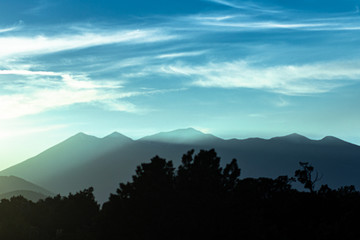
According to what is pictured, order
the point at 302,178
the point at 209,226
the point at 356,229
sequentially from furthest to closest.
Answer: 1. the point at 302,178
2. the point at 356,229
3. the point at 209,226

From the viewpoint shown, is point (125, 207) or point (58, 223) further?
point (58, 223)

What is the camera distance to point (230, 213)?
4434 cm

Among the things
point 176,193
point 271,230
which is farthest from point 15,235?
point 271,230

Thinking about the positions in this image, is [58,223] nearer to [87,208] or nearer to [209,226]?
[87,208]

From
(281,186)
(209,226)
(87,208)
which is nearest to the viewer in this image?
(209,226)

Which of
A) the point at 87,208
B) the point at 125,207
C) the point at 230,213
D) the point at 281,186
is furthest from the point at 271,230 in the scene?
the point at 87,208

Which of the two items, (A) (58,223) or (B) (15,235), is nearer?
(B) (15,235)

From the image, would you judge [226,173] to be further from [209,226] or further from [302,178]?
[302,178]

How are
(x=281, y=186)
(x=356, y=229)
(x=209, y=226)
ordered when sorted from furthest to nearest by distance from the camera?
(x=281, y=186) < (x=356, y=229) < (x=209, y=226)

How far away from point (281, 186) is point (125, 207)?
1028 inches

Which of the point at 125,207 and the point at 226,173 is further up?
the point at 226,173

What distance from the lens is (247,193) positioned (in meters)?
48.6

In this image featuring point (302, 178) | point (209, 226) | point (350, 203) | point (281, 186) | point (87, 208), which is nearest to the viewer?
point (209, 226)

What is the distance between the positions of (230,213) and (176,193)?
518cm
